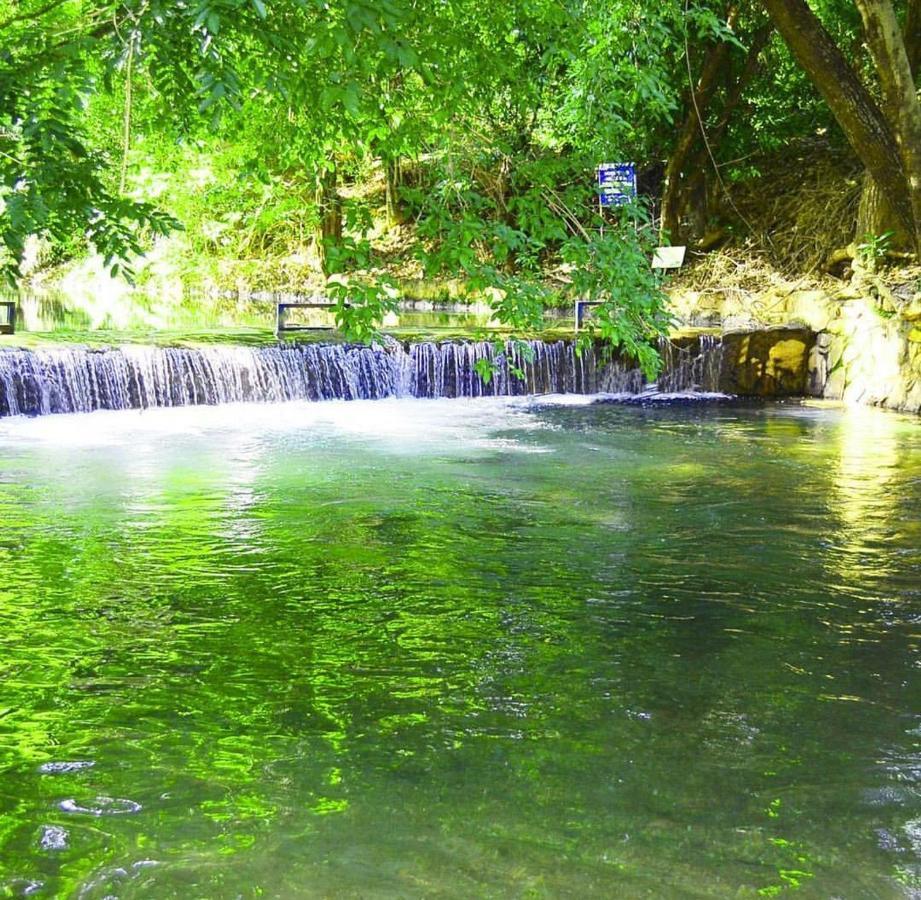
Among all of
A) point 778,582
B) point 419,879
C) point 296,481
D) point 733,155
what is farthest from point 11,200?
point 733,155

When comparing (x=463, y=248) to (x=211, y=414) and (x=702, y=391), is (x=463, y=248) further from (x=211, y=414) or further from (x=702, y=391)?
(x=702, y=391)

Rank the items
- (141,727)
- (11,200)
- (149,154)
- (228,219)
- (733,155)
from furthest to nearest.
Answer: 1. (228,219)
2. (733,155)
3. (149,154)
4. (141,727)
5. (11,200)

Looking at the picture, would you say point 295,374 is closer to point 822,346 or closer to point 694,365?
point 694,365

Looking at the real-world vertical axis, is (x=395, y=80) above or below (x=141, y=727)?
above

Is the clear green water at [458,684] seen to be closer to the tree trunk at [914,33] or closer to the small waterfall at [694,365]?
the small waterfall at [694,365]

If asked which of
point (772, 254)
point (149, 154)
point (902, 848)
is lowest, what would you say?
point (902, 848)

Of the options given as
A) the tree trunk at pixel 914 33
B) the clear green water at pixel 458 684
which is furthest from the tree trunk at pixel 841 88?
the clear green water at pixel 458 684

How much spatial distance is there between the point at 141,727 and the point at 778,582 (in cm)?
388

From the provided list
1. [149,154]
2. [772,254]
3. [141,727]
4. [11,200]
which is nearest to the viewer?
[11,200]

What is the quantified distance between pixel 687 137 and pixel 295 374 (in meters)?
9.02

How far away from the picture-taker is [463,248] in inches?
237

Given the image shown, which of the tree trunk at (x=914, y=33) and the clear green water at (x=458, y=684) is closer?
the clear green water at (x=458, y=684)

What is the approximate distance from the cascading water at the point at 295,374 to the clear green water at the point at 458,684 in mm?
4026

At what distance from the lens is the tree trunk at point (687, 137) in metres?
20.0
